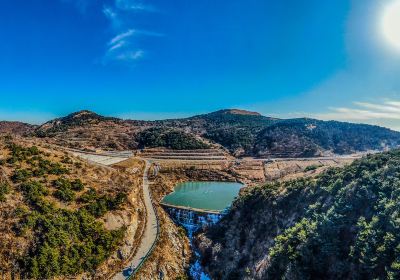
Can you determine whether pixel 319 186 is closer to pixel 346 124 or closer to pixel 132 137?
pixel 132 137

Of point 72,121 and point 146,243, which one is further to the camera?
point 72,121

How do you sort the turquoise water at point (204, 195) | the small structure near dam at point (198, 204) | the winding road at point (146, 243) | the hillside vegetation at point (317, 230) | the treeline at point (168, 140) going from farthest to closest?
the treeline at point (168, 140) < the turquoise water at point (204, 195) < the small structure near dam at point (198, 204) < the winding road at point (146, 243) < the hillside vegetation at point (317, 230)

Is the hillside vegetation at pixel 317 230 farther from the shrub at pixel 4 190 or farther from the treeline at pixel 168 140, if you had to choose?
the treeline at pixel 168 140

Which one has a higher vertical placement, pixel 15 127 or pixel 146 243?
pixel 15 127

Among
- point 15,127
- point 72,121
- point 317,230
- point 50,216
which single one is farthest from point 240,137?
point 15,127

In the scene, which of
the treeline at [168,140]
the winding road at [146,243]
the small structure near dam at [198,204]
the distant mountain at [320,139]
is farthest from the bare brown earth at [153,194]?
the distant mountain at [320,139]

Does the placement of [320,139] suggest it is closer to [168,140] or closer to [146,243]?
[168,140]
